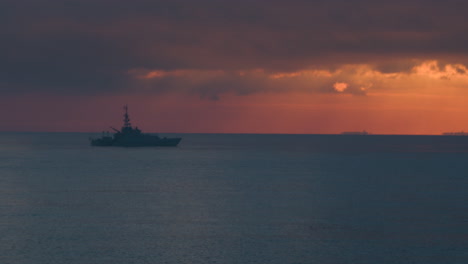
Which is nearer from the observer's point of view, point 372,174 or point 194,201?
point 194,201

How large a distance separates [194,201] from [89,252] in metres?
23.4

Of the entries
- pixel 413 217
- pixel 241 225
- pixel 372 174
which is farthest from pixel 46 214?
pixel 372 174

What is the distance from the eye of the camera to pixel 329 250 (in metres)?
36.1

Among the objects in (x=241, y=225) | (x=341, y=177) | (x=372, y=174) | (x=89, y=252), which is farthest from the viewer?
(x=372, y=174)

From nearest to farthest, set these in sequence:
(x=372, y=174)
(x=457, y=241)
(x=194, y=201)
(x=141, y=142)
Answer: (x=457, y=241) < (x=194, y=201) < (x=372, y=174) < (x=141, y=142)

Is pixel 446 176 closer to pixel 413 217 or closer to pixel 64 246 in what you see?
pixel 413 217

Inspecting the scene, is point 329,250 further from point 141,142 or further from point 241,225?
point 141,142

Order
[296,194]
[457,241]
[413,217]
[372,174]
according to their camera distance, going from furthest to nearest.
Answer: [372,174] < [296,194] < [413,217] < [457,241]

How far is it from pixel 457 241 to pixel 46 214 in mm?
33566

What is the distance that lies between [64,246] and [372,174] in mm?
68160

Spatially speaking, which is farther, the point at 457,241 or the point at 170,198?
the point at 170,198

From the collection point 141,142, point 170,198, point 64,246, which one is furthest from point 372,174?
point 141,142

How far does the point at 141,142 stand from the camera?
640 ft

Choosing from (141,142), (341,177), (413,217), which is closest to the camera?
(413,217)
